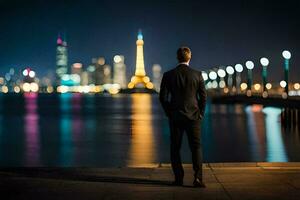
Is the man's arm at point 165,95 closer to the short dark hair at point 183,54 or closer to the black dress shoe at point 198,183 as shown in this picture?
the short dark hair at point 183,54

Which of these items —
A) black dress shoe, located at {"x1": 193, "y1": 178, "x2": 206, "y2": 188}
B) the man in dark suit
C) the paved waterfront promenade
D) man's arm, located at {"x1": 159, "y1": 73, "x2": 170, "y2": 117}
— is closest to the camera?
the paved waterfront promenade

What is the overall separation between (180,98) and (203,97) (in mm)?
373

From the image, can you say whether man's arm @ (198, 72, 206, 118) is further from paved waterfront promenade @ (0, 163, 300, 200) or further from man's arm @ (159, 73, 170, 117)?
paved waterfront promenade @ (0, 163, 300, 200)

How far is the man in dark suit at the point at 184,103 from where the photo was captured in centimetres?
998

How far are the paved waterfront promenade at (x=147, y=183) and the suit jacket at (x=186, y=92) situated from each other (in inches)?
44.4

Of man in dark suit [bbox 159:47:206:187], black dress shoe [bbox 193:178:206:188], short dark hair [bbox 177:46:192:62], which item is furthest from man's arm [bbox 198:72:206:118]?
black dress shoe [bbox 193:178:206:188]

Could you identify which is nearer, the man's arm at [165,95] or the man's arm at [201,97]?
the man's arm at [201,97]

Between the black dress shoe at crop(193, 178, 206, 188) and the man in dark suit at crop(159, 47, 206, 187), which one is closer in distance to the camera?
the black dress shoe at crop(193, 178, 206, 188)

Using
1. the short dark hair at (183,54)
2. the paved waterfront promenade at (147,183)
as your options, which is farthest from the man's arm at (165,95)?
the paved waterfront promenade at (147,183)

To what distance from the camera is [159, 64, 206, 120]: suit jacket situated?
10.0m

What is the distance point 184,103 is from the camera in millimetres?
10047

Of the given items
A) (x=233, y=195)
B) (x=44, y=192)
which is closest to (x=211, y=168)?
(x=233, y=195)

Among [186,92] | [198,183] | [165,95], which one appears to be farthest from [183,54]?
[198,183]

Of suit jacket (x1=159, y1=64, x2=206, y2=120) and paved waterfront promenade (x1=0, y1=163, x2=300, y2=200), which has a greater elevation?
suit jacket (x1=159, y1=64, x2=206, y2=120)
